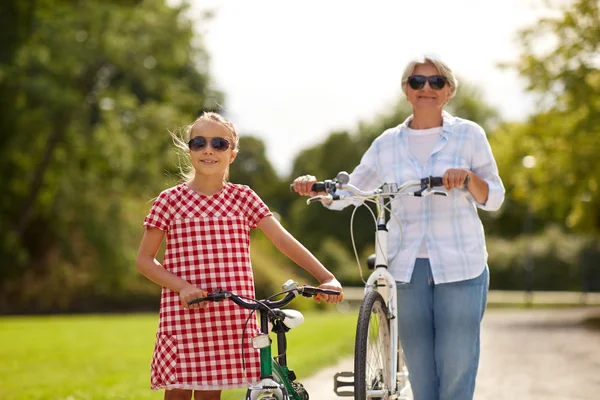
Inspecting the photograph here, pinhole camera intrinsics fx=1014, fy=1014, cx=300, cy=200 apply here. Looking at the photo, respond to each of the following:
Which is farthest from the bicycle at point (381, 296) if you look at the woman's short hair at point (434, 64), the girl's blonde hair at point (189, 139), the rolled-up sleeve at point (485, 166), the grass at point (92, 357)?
the grass at point (92, 357)

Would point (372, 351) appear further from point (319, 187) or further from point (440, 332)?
point (319, 187)

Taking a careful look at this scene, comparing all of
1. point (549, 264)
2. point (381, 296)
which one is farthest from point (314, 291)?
point (549, 264)

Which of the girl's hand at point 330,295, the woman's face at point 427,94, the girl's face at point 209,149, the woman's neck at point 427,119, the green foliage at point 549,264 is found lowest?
the green foliage at point 549,264

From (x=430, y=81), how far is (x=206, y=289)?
1.65m

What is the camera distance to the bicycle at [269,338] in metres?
3.84

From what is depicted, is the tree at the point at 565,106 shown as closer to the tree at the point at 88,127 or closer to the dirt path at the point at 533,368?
the dirt path at the point at 533,368

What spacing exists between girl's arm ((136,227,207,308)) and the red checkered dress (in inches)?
2.3

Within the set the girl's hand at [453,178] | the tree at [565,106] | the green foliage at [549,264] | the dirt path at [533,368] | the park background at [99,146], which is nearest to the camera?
the girl's hand at [453,178]

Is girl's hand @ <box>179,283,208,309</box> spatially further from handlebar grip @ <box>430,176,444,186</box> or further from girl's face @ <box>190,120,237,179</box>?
handlebar grip @ <box>430,176,444,186</box>

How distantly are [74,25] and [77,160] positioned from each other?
4.35 m

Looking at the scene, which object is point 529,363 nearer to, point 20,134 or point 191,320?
point 191,320

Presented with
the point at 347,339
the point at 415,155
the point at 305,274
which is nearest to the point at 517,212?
the point at 305,274

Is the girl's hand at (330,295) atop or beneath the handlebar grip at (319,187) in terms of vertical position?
beneath

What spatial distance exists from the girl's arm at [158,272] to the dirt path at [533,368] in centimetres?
429
